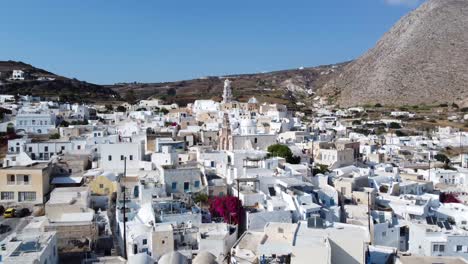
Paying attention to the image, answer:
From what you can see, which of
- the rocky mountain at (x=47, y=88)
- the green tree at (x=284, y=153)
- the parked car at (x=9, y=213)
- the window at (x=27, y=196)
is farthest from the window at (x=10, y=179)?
the rocky mountain at (x=47, y=88)

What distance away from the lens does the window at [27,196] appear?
21.3 meters

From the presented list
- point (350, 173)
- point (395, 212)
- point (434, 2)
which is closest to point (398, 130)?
point (350, 173)

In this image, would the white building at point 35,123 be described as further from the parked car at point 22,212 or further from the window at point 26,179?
the parked car at point 22,212

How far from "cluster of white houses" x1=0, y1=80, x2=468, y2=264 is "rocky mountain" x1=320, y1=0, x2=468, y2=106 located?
5740 centimetres

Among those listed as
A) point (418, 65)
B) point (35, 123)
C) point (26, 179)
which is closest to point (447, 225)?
point (26, 179)

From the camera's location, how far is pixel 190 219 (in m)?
17.2

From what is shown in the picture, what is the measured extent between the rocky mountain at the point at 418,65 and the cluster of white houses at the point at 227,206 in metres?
57.4

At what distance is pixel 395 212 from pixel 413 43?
8641 centimetres

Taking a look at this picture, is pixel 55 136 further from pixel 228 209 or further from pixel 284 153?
pixel 228 209

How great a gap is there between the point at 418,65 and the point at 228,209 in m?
82.9

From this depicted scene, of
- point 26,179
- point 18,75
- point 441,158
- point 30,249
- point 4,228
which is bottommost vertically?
point 4,228

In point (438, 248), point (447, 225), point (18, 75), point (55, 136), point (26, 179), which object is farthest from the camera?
point (18, 75)

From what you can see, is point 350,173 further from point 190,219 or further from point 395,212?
point 190,219

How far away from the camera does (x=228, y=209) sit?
60.7 ft
